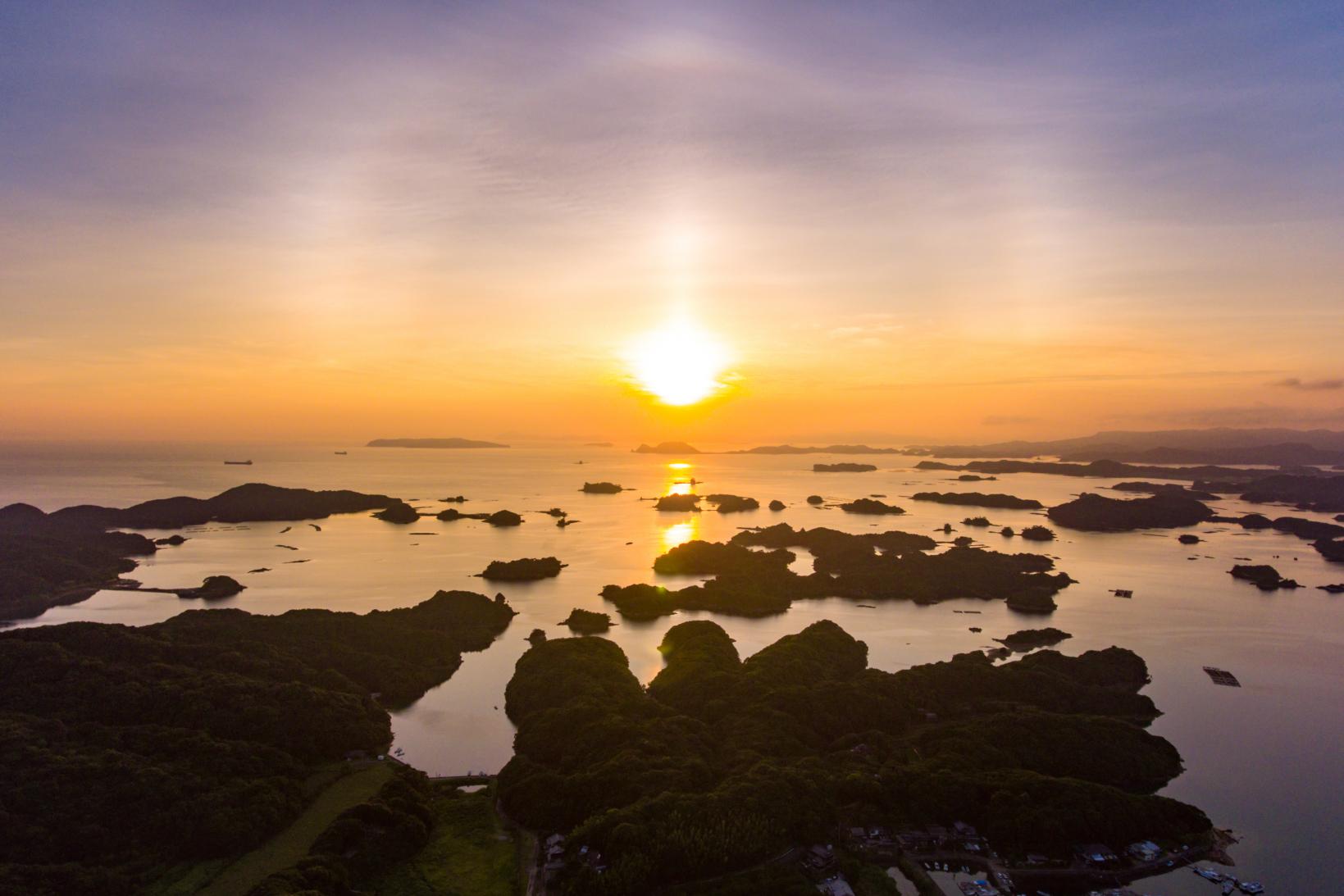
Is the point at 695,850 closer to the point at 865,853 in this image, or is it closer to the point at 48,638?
the point at 865,853

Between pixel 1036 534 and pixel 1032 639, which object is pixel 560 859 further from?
pixel 1036 534

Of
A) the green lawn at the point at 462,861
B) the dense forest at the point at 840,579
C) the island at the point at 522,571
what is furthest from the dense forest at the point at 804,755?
the island at the point at 522,571

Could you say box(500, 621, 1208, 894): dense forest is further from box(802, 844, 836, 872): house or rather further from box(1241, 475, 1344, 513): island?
box(1241, 475, 1344, 513): island

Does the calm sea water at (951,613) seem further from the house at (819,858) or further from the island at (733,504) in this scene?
the house at (819,858)

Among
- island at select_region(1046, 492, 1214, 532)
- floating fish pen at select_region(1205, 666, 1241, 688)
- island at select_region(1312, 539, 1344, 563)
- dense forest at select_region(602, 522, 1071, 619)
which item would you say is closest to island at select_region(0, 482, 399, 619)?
dense forest at select_region(602, 522, 1071, 619)

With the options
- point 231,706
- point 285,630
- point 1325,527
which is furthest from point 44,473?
point 1325,527
